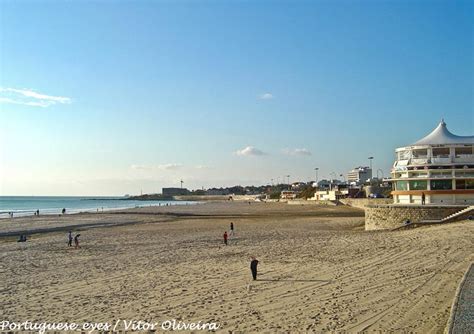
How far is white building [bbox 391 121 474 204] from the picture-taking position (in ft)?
123

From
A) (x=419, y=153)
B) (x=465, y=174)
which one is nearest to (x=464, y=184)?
(x=465, y=174)

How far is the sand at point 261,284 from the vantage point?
11.9 m

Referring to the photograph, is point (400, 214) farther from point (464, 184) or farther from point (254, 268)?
point (254, 268)

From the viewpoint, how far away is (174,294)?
1487cm

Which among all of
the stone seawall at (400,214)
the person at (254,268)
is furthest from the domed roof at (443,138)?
the person at (254,268)

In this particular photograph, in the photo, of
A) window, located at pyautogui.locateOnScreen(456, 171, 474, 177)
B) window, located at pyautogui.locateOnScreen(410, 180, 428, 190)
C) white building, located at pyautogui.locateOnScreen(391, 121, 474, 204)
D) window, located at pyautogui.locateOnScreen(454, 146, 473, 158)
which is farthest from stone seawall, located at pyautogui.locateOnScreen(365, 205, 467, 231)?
window, located at pyautogui.locateOnScreen(454, 146, 473, 158)

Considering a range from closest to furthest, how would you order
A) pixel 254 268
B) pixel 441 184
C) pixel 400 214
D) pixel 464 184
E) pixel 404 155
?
pixel 254 268, pixel 400 214, pixel 464 184, pixel 441 184, pixel 404 155

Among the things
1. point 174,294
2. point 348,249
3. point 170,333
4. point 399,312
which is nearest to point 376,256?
Result: point 348,249

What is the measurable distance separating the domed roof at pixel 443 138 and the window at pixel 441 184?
11.9 ft

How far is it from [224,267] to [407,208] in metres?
17.8

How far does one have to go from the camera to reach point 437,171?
38156mm

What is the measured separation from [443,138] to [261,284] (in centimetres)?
3130

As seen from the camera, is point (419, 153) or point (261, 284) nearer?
point (261, 284)

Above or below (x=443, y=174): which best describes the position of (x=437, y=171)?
above
